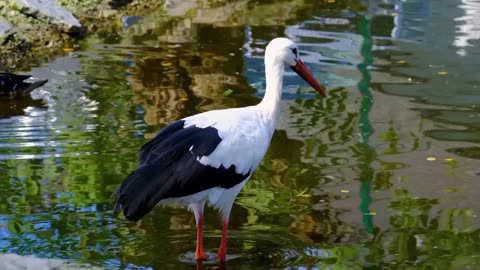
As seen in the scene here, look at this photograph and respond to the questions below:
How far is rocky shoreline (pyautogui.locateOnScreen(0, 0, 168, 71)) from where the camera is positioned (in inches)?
471

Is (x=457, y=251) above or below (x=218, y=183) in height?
below

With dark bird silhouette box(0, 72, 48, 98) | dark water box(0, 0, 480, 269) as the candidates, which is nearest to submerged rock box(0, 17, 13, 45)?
dark water box(0, 0, 480, 269)

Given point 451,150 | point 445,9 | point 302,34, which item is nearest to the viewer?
point 451,150

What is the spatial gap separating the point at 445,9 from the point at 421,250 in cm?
829

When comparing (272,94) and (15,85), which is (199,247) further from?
(15,85)

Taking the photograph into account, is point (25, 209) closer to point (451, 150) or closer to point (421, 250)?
point (421, 250)

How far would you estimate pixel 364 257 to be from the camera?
623 cm

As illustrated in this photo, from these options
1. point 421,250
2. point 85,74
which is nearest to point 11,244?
point 421,250

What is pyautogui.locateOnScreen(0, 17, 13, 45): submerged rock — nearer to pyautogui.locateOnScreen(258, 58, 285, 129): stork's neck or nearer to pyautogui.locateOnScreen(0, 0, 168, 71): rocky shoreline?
pyautogui.locateOnScreen(0, 0, 168, 71): rocky shoreline

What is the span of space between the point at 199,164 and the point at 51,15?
730cm

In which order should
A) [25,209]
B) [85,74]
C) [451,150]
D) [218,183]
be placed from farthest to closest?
[85,74], [451,150], [25,209], [218,183]

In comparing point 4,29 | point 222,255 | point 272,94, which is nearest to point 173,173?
point 222,255

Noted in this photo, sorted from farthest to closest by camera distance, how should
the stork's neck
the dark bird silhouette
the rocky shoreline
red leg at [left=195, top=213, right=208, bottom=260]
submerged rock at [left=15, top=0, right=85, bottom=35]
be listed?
submerged rock at [left=15, top=0, right=85, bottom=35] → the rocky shoreline → the dark bird silhouette → the stork's neck → red leg at [left=195, top=213, right=208, bottom=260]

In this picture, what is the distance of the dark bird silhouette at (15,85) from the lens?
33.1 ft
